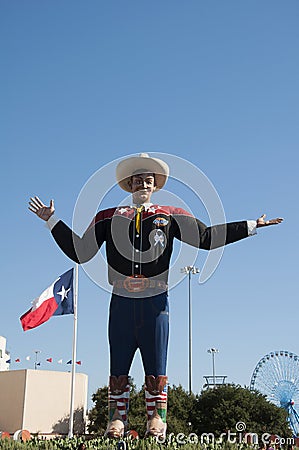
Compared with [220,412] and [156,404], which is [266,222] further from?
[220,412]

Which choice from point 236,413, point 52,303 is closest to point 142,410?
point 236,413

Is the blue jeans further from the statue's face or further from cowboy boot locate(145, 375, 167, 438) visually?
the statue's face

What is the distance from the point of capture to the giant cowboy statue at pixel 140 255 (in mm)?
7305

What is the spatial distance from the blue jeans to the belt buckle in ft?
0.41

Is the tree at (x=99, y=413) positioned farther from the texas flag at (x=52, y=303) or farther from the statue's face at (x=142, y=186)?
the statue's face at (x=142, y=186)

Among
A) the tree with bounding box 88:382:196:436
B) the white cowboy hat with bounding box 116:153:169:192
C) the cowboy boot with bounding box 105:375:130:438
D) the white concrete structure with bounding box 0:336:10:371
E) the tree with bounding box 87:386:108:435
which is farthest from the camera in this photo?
the white concrete structure with bounding box 0:336:10:371

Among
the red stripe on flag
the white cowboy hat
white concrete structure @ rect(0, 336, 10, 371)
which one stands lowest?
the white cowboy hat

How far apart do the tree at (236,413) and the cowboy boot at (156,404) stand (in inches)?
951

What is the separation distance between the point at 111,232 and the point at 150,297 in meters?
1.00

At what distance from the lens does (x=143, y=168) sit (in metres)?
7.90

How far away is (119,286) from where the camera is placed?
24.6 ft

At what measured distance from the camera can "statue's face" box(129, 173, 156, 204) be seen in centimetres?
790

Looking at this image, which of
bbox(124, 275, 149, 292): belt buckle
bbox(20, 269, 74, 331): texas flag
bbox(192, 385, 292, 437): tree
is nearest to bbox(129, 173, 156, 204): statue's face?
bbox(124, 275, 149, 292): belt buckle

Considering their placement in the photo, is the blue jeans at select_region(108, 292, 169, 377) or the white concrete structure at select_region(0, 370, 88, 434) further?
the white concrete structure at select_region(0, 370, 88, 434)
